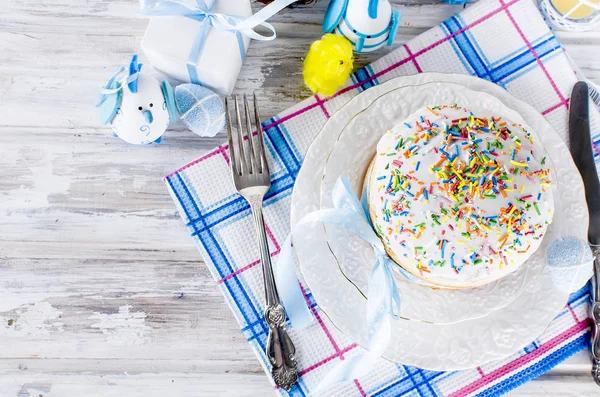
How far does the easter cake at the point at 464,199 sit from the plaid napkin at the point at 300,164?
31cm

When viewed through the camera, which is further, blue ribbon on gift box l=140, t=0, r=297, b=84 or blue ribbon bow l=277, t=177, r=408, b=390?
blue ribbon on gift box l=140, t=0, r=297, b=84

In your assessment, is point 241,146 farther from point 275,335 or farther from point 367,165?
point 275,335

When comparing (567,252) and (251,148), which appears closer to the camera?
(567,252)

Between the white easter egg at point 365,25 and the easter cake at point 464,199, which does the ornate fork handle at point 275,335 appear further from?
the white easter egg at point 365,25

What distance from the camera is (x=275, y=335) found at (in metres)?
1.13

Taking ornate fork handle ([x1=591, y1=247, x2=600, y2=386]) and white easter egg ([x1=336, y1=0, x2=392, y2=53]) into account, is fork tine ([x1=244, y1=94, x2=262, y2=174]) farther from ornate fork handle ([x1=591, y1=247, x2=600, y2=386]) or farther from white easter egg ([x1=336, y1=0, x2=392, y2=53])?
ornate fork handle ([x1=591, y1=247, x2=600, y2=386])

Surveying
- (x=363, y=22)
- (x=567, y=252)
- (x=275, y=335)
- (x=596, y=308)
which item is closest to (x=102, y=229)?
(x=275, y=335)

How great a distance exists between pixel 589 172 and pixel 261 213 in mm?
651

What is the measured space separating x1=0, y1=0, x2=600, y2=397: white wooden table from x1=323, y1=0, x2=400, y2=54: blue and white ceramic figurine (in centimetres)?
10

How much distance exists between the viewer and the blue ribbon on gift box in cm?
109

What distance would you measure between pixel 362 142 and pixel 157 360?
2.05 ft

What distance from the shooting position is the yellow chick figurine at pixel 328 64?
1.12 metres

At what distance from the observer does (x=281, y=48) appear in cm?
127

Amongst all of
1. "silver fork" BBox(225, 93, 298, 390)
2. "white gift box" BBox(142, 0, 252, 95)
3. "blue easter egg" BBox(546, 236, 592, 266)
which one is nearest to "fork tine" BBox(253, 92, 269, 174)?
"silver fork" BBox(225, 93, 298, 390)
